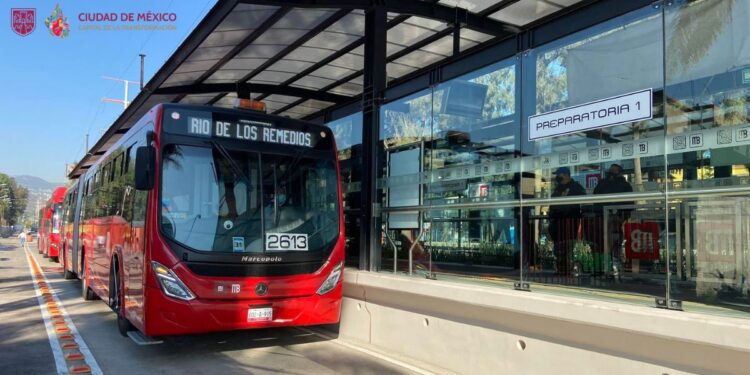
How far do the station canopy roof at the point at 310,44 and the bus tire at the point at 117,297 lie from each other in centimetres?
434

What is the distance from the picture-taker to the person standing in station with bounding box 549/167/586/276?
5312mm

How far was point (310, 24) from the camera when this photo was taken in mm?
9750

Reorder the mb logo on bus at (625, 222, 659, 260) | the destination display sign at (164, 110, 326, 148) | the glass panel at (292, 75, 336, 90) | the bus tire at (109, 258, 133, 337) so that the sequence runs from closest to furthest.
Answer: the mb logo on bus at (625, 222, 659, 260), the destination display sign at (164, 110, 326, 148), the bus tire at (109, 258, 133, 337), the glass panel at (292, 75, 336, 90)

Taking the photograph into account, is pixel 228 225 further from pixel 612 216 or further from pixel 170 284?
pixel 612 216

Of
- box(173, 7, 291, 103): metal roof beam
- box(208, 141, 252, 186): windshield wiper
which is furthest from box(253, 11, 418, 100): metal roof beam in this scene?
box(208, 141, 252, 186): windshield wiper

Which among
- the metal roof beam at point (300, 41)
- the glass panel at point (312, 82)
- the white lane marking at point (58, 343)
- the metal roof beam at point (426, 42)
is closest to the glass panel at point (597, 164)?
the metal roof beam at point (426, 42)

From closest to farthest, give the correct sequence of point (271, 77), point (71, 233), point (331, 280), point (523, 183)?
point (523, 183) → point (331, 280) → point (271, 77) → point (71, 233)

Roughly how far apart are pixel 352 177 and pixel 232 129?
92.6 inches

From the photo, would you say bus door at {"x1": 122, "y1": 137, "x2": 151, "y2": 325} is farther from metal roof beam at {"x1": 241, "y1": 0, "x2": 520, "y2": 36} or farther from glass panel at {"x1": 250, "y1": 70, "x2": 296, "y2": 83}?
glass panel at {"x1": 250, "y1": 70, "x2": 296, "y2": 83}

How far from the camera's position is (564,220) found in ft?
17.8

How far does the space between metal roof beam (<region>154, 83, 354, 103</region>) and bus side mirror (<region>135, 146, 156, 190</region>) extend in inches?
267

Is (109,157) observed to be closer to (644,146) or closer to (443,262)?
(443,262)

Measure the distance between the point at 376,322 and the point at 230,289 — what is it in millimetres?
2068

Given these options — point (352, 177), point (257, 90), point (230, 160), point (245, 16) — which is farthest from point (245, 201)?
point (257, 90)
